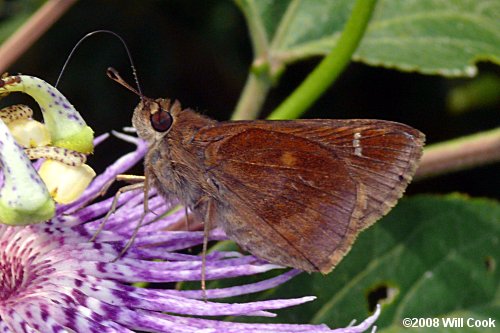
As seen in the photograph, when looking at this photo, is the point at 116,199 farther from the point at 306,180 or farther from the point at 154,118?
the point at 306,180

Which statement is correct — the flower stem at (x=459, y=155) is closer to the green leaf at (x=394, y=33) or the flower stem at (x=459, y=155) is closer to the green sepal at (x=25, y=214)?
the green leaf at (x=394, y=33)

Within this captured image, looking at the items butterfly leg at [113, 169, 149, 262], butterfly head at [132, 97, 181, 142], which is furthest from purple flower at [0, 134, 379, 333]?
butterfly head at [132, 97, 181, 142]

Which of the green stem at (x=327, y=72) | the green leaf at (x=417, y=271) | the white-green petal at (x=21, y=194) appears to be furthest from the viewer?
the green stem at (x=327, y=72)

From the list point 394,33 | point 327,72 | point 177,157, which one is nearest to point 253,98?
point 327,72

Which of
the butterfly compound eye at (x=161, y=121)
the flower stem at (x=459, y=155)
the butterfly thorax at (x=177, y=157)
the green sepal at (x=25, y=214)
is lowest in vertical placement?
the green sepal at (x=25, y=214)

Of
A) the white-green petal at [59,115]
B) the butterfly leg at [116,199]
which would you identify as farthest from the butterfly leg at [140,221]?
the white-green petal at [59,115]

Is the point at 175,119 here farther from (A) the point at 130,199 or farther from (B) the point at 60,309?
(B) the point at 60,309

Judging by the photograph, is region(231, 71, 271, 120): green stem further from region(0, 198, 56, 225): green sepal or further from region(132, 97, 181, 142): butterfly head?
region(0, 198, 56, 225): green sepal
